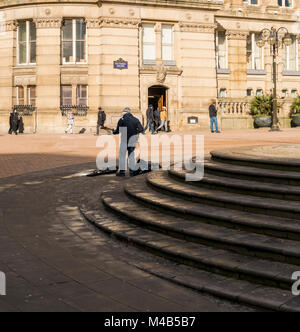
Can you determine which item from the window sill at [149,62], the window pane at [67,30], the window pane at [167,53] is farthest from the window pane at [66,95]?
the window pane at [167,53]

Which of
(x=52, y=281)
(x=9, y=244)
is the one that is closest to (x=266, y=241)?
(x=52, y=281)

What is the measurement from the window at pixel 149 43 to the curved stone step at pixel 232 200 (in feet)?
80.5

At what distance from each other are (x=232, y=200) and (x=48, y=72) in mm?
26088

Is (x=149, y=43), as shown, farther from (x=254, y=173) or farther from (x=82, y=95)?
(x=254, y=173)

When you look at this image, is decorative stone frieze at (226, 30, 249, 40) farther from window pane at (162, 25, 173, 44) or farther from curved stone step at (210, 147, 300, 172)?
curved stone step at (210, 147, 300, 172)

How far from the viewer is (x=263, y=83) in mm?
37719

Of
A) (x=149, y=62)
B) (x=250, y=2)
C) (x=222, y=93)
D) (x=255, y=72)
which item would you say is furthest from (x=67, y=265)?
(x=250, y=2)

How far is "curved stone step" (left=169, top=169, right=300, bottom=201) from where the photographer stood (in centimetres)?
659

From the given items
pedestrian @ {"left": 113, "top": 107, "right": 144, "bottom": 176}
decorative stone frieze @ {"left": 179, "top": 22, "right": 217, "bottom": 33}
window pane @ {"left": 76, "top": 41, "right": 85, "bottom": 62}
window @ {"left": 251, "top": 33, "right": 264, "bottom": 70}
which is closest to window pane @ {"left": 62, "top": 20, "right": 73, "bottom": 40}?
window pane @ {"left": 76, "top": 41, "right": 85, "bottom": 62}

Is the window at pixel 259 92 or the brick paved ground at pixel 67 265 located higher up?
the window at pixel 259 92

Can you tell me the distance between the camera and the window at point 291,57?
38.8 m

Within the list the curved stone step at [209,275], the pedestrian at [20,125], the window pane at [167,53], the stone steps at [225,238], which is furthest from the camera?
the window pane at [167,53]

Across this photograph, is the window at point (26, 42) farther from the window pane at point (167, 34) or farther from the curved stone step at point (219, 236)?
the curved stone step at point (219, 236)

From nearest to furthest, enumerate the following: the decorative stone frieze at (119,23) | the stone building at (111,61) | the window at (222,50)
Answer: the decorative stone frieze at (119,23) → the stone building at (111,61) → the window at (222,50)
